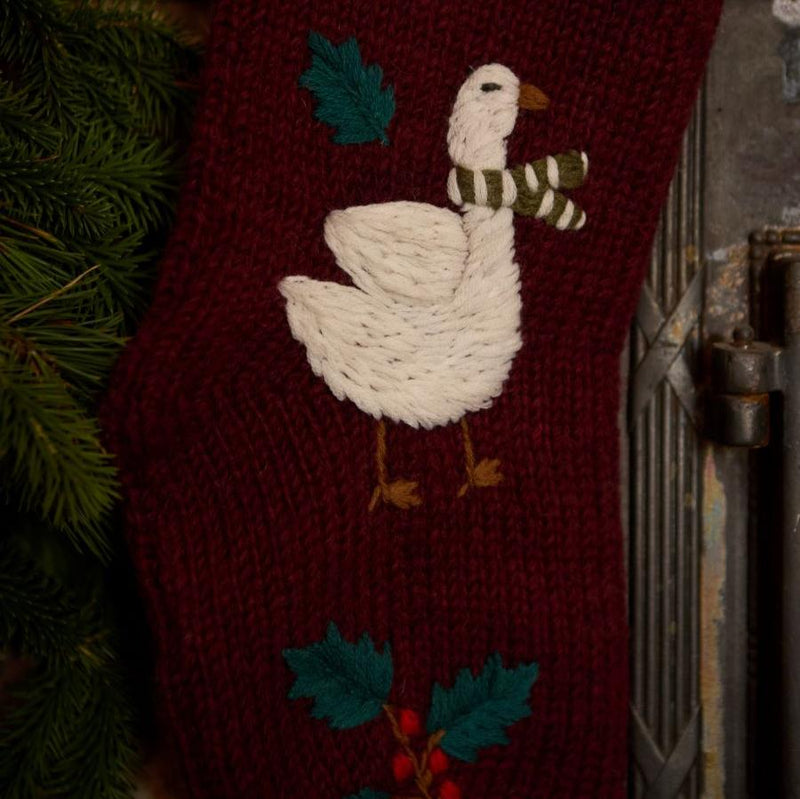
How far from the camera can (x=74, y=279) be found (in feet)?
1.89

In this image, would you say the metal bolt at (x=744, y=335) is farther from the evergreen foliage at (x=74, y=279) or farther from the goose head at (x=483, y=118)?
the evergreen foliage at (x=74, y=279)

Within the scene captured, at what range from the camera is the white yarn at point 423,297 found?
1.95ft

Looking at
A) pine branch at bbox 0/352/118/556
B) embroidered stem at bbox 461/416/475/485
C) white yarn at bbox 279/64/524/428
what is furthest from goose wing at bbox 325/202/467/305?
pine branch at bbox 0/352/118/556

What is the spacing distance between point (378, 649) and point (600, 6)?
594 millimetres

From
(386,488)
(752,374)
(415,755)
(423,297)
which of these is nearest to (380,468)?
(386,488)

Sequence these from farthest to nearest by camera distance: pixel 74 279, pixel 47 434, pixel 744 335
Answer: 1. pixel 744 335
2. pixel 74 279
3. pixel 47 434

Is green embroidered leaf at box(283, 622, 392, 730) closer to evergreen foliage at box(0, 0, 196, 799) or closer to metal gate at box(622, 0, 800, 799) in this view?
evergreen foliage at box(0, 0, 196, 799)

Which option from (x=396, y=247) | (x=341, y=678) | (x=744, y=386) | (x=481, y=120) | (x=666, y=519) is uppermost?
(x=481, y=120)

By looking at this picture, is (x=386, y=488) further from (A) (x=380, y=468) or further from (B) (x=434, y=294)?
(B) (x=434, y=294)

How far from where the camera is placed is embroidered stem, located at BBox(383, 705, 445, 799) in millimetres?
622

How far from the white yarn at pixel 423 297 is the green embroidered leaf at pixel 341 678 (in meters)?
0.20

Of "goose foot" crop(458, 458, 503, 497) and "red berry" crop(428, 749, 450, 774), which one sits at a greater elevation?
"goose foot" crop(458, 458, 503, 497)

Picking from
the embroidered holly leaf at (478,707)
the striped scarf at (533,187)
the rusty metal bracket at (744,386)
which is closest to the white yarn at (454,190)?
the striped scarf at (533,187)

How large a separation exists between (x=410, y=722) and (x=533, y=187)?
0.48 meters
